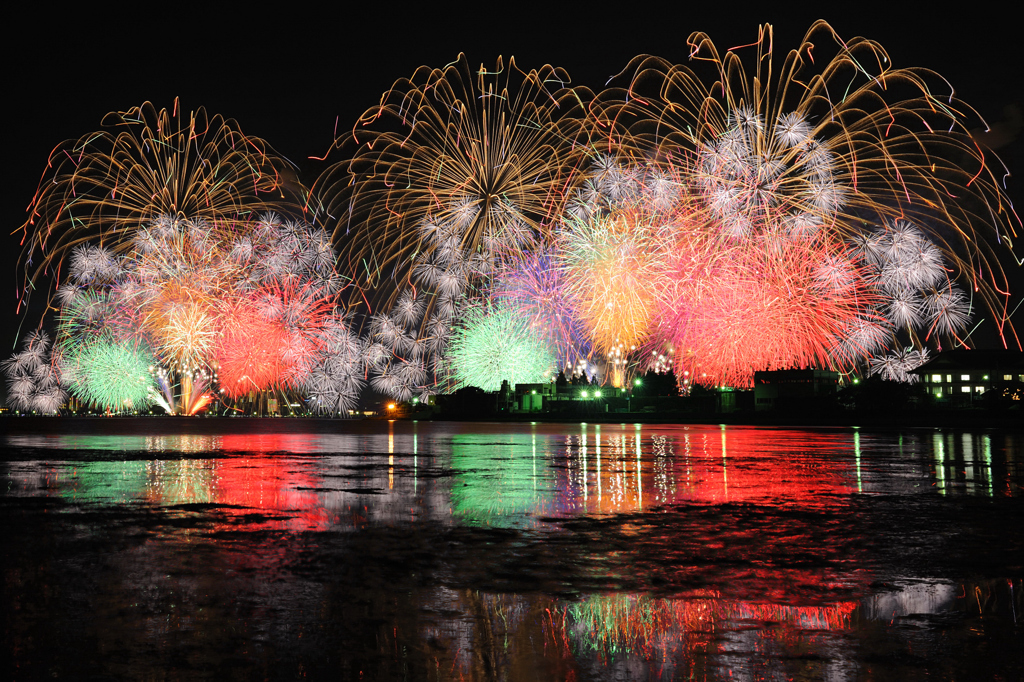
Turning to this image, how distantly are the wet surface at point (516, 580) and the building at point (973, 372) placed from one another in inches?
3587

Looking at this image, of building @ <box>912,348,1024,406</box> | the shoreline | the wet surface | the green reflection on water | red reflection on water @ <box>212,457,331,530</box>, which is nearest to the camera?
the wet surface

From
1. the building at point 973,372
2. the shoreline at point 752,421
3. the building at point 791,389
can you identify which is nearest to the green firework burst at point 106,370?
the shoreline at point 752,421

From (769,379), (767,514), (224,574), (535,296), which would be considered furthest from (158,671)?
(535,296)

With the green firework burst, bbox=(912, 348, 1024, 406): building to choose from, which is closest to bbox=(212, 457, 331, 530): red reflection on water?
the green firework burst

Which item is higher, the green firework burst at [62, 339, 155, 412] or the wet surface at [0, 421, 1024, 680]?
the green firework burst at [62, 339, 155, 412]

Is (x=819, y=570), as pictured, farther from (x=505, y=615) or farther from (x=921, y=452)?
(x=921, y=452)

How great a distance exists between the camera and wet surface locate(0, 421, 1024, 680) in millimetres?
4824

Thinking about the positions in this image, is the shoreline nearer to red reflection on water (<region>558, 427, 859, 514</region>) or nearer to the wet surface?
red reflection on water (<region>558, 427, 859, 514</region>)

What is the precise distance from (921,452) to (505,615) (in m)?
21.3

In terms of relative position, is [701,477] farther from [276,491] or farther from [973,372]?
[973,372]

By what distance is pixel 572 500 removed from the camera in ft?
40.9

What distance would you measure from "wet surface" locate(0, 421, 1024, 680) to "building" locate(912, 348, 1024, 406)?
3587 inches

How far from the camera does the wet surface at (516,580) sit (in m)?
4.82

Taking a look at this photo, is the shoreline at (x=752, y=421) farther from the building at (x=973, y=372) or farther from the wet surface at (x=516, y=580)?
the building at (x=973, y=372)
